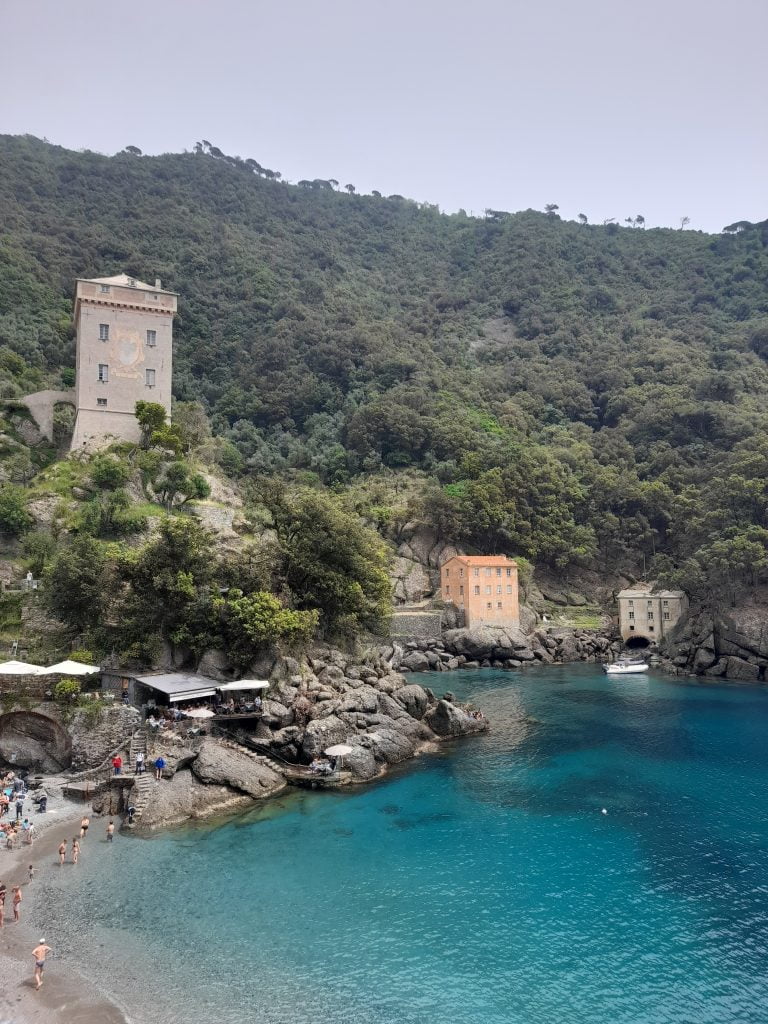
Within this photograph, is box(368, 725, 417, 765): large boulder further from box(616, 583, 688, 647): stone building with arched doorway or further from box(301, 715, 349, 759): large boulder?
box(616, 583, 688, 647): stone building with arched doorway

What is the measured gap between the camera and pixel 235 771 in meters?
31.1

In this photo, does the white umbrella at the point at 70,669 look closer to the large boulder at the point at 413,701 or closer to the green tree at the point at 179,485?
the large boulder at the point at 413,701

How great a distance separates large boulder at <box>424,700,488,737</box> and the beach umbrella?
8.40m

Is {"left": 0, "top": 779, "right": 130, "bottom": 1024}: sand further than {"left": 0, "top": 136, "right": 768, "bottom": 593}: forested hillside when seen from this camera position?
No

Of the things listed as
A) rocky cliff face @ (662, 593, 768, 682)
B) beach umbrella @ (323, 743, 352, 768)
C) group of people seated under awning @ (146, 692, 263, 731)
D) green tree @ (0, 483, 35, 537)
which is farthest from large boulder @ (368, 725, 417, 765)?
rocky cliff face @ (662, 593, 768, 682)

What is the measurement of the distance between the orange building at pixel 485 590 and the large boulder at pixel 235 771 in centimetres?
4199

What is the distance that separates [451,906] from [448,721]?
745 inches

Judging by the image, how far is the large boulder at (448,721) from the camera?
40812 mm

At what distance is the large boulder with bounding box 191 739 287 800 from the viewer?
30578 mm

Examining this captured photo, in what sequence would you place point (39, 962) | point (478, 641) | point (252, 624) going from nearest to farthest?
point (39, 962), point (252, 624), point (478, 641)

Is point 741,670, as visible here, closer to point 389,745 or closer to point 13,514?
point 389,745

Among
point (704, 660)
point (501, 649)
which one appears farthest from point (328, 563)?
point (704, 660)

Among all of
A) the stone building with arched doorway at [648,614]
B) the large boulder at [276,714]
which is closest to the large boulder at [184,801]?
the large boulder at [276,714]

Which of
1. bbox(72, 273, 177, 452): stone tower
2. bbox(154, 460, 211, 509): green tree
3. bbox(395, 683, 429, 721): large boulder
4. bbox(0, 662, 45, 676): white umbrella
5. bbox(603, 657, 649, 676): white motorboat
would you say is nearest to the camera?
bbox(0, 662, 45, 676): white umbrella
